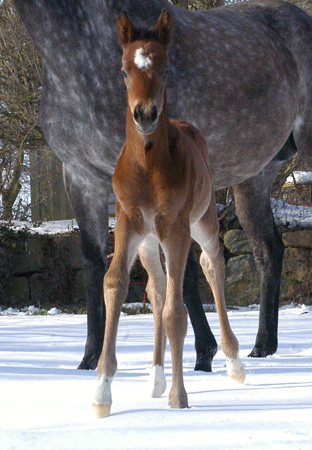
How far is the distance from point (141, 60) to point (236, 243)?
806 cm

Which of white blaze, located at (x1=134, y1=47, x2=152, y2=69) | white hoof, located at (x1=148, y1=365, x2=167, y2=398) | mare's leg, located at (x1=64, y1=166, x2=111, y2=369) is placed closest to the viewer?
white blaze, located at (x1=134, y1=47, x2=152, y2=69)

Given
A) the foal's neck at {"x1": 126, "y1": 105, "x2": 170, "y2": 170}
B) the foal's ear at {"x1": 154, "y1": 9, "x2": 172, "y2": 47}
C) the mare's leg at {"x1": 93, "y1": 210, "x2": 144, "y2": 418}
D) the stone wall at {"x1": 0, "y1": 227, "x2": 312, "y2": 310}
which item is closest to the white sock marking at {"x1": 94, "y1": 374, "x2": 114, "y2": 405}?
the mare's leg at {"x1": 93, "y1": 210, "x2": 144, "y2": 418}

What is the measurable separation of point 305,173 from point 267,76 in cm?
700

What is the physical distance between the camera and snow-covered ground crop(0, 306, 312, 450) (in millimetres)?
1800

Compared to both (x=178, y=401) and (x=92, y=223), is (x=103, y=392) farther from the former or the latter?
(x=92, y=223)

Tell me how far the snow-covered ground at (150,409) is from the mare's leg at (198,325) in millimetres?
106

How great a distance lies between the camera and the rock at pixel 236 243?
10.1m

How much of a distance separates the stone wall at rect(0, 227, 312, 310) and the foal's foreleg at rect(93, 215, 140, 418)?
7.74 meters

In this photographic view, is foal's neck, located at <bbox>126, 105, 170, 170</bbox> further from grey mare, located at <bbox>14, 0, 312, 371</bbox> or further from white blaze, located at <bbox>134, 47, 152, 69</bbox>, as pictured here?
grey mare, located at <bbox>14, 0, 312, 371</bbox>

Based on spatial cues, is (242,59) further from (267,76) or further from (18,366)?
(18,366)

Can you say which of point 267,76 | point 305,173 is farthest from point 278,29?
point 305,173

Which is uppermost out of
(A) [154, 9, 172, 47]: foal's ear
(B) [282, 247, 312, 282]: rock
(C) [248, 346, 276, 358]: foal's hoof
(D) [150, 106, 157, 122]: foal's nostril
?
(A) [154, 9, 172, 47]: foal's ear

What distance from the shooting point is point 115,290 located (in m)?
2.24

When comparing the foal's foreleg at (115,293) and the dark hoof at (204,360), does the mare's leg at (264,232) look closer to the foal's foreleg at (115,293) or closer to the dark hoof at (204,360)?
the dark hoof at (204,360)
